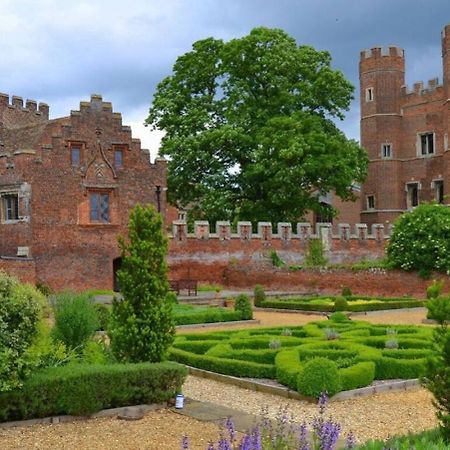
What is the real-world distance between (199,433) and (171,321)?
8.94 ft

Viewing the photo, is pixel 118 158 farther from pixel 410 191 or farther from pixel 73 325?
pixel 410 191

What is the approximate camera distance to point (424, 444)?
5871mm

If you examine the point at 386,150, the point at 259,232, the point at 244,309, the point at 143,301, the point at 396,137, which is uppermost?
the point at 396,137

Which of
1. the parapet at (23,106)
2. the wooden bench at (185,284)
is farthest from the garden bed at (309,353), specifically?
the parapet at (23,106)

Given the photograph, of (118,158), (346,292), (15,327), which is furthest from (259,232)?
(15,327)

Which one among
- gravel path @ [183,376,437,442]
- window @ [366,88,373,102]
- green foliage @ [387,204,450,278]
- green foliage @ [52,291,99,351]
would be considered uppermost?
window @ [366,88,373,102]

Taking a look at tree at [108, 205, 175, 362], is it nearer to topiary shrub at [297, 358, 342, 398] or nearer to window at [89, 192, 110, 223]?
topiary shrub at [297, 358, 342, 398]

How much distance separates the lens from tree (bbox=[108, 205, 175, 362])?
11.0 m

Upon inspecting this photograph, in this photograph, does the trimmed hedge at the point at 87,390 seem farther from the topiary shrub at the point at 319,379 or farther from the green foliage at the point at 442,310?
the green foliage at the point at 442,310

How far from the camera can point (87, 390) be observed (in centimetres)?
951

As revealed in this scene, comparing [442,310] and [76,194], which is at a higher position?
[76,194]

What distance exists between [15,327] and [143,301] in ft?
7.57

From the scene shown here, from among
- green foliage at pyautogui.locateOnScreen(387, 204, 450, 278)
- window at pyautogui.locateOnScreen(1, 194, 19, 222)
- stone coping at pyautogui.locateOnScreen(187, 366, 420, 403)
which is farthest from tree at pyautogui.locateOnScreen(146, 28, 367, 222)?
stone coping at pyautogui.locateOnScreen(187, 366, 420, 403)

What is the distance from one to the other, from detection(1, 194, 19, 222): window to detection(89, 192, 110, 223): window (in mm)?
3363
